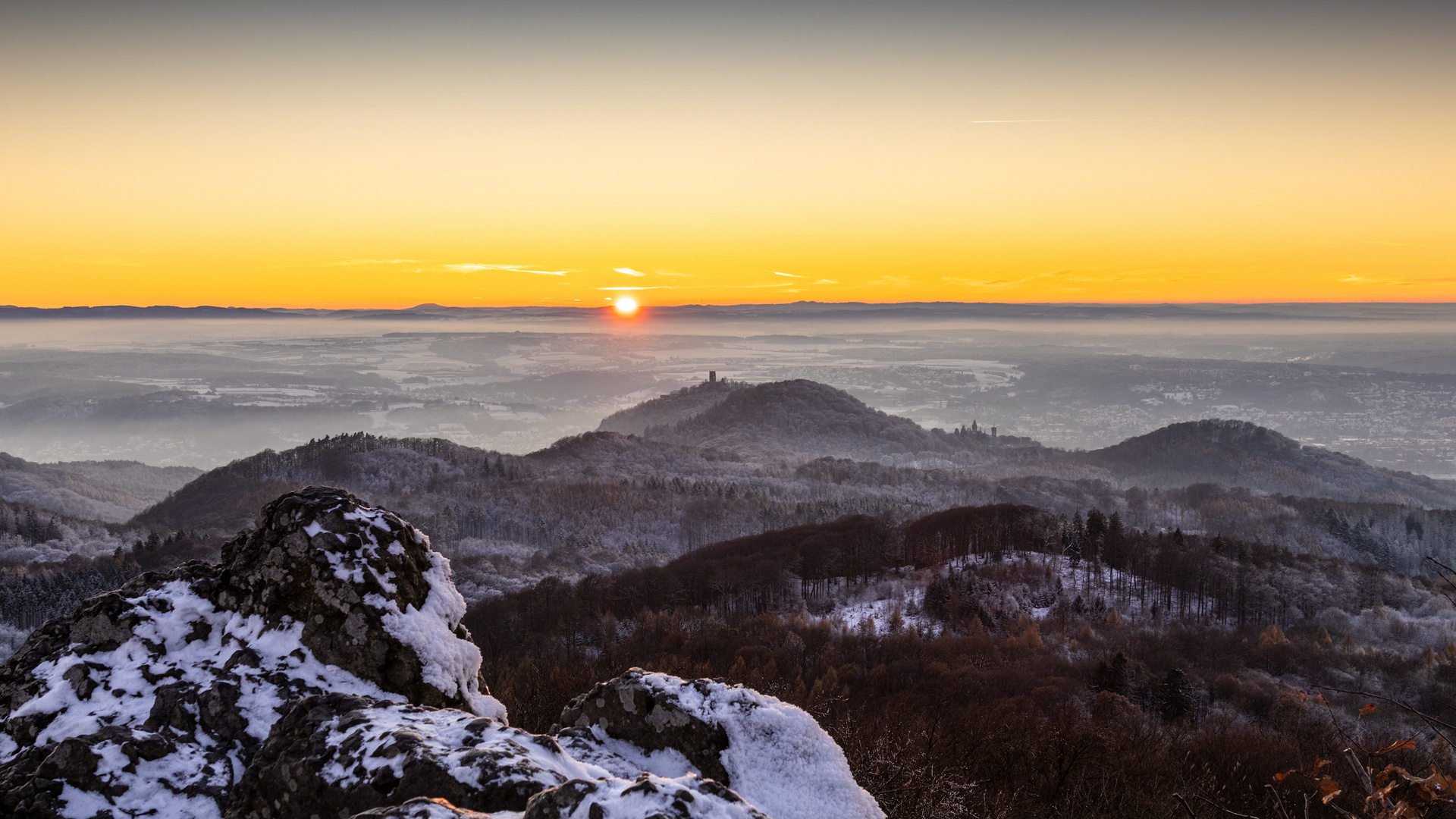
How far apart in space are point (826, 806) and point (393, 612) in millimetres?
10301

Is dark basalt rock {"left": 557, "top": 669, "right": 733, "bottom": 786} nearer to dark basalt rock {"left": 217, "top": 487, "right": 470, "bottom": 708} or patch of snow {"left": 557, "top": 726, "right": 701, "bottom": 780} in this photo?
patch of snow {"left": 557, "top": 726, "right": 701, "bottom": 780}

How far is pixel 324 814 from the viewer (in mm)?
12531

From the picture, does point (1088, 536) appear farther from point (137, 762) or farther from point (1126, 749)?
point (137, 762)

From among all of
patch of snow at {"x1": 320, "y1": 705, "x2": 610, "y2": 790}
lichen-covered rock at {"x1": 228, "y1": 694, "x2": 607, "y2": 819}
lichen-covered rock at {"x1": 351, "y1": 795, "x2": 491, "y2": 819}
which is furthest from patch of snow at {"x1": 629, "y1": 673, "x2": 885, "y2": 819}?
lichen-covered rock at {"x1": 351, "y1": 795, "x2": 491, "y2": 819}

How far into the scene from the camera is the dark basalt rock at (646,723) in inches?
666

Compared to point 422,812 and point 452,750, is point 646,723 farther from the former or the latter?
point 422,812

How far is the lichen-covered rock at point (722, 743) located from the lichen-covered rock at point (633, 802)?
6.09m

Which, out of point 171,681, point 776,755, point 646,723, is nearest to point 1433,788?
point 776,755

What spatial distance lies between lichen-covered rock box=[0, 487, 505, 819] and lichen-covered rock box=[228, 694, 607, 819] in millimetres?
2240

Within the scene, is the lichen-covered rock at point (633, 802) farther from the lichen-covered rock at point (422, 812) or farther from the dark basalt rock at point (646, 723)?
the dark basalt rock at point (646, 723)

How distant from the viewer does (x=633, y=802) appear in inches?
397

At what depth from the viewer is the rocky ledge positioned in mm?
12477

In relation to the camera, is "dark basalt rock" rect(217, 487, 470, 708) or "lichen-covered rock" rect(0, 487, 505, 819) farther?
"dark basalt rock" rect(217, 487, 470, 708)

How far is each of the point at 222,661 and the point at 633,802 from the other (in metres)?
12.1
